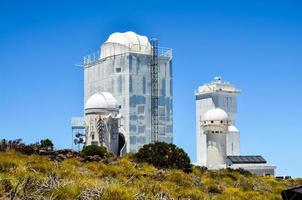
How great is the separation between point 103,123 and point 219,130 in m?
21.2

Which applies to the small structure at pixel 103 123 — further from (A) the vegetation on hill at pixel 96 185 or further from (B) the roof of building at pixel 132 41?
(A) the vegetation on hill at pixel 96 185

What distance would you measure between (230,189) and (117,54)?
83856 millimetres

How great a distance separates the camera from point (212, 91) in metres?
145

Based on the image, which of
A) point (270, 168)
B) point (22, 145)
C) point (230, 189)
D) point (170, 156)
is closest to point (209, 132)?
point (270, 168)

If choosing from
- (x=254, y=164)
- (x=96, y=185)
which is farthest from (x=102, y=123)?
(x=96, y=185)

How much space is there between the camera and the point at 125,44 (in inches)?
4227

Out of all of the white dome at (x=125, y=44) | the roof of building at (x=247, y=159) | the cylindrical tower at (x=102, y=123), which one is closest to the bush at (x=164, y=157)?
the cylindrical tower at (x=102, y=123)

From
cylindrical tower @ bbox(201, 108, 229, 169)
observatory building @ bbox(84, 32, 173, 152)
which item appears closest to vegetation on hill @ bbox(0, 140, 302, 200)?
cylindrical tower @ bbox(201, 108, 229, 169)

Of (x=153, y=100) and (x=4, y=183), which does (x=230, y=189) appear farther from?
(x=153, y=100)

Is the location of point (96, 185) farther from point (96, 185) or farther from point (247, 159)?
point (247, 159)

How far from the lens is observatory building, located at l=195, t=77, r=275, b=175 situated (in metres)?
89.1

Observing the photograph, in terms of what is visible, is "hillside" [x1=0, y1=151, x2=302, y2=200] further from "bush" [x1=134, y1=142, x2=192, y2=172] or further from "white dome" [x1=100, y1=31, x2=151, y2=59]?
"white dome" [x1=100, y1=31, x2=151, y2=59]

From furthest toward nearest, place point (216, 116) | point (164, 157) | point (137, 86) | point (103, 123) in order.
A: point (137, 86)
point (216, 116)
point (103, 123)
point (164, 157)

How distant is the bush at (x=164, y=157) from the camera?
3638 cm
